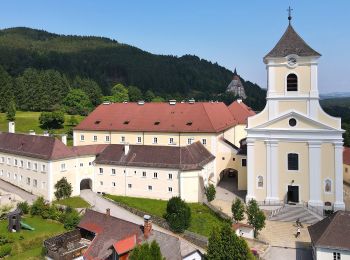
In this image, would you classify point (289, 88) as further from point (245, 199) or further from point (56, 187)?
point (56, 187)

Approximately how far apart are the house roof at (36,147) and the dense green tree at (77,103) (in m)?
43.1

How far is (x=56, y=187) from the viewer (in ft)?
137

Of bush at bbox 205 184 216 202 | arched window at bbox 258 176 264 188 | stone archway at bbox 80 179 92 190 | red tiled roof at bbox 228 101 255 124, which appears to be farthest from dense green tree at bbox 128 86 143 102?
bush at bbox 205 184 216 202

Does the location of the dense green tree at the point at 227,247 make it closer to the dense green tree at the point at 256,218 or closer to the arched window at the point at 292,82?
the dense green tree at the point at 256,218

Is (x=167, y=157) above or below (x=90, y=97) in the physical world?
below

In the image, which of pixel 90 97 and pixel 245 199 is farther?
pixel 90 97

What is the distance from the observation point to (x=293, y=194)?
4031 cm

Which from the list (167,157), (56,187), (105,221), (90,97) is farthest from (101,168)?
(90,97)

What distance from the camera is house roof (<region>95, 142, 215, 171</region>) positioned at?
1623 inches

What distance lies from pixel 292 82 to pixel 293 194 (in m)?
11.7

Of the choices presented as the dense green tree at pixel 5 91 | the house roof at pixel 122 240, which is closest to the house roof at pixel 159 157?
the house roof at pixel 122 240

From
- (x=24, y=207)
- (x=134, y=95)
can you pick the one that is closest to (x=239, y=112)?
(x=24, y=207)

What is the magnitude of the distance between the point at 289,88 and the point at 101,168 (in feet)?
75.1

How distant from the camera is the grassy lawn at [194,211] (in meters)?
34.4
